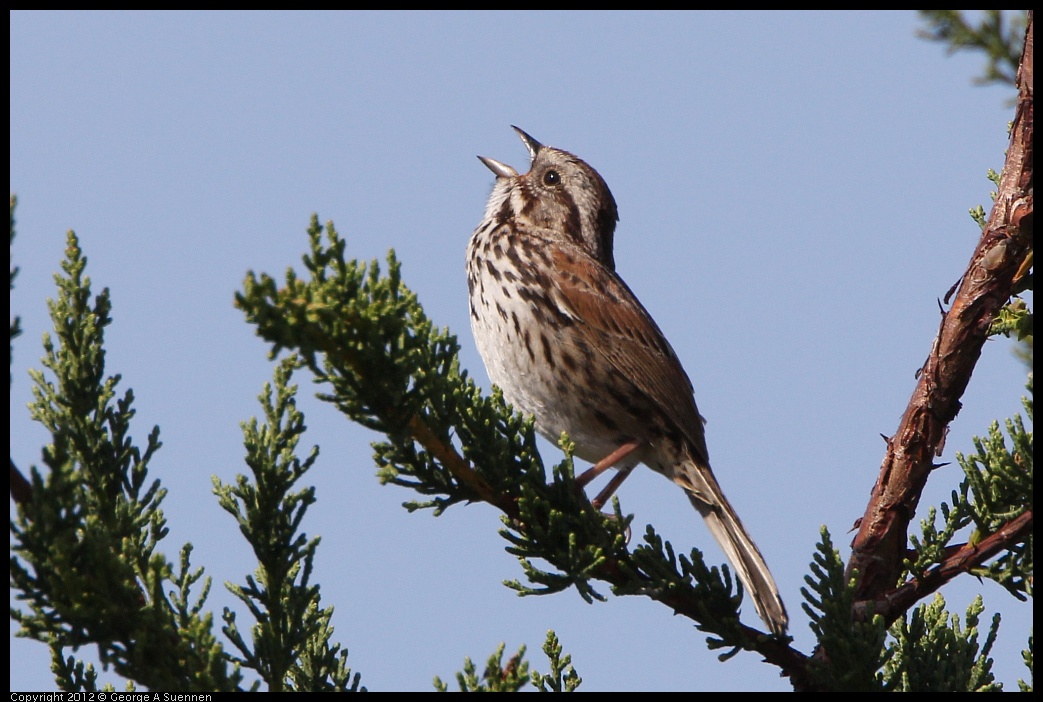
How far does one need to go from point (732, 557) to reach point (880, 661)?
1443 mm

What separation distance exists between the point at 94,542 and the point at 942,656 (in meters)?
2.35

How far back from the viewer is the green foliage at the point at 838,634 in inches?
112

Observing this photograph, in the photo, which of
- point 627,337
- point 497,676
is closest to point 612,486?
point 627,337

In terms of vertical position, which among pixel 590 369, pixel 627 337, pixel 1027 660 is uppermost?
pixel 627 337

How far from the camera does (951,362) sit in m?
3.35

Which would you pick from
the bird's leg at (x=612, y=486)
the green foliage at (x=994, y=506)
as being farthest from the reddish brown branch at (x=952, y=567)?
the bird's leg at (x=612, y=486)

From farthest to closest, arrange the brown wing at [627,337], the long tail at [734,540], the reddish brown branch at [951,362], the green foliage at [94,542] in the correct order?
1. the brown wing at [627,337]
2. the long tail at [734,540]
3. the reddish brown branch at [951,362]
4. the green foliage at [94,542]

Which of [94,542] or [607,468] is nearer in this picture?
[94,542]

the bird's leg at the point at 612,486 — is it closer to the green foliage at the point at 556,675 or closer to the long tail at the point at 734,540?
the long tail at the point at 734,540

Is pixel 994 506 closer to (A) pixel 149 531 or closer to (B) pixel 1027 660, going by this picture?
(B) pixel 1027 660

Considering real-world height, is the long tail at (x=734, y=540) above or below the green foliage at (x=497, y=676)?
above

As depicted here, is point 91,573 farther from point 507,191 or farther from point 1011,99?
point 507,191

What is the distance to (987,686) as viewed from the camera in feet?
10.3

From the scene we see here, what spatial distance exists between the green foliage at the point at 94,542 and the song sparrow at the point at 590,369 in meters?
2.16
